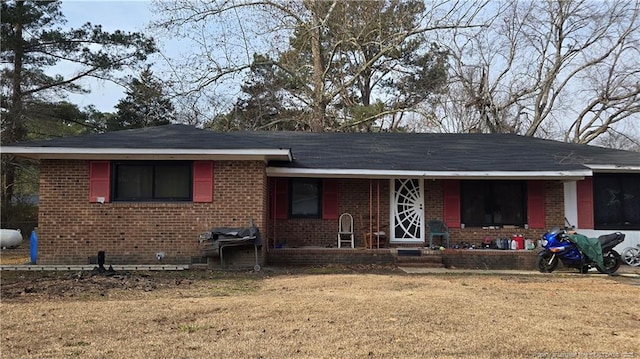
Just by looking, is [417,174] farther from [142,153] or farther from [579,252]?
[142,153]

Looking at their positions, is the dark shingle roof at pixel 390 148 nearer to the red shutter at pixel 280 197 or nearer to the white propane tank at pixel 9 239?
the red shutter at pixel 280 197

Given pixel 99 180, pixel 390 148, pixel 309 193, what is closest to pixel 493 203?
pixel 390 148

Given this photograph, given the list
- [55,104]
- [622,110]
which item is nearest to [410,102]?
[622,110]

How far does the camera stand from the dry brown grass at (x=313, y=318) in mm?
4812

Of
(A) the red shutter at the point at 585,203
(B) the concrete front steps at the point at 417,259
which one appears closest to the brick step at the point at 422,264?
(B) the concrete front steps at the point at 417,259

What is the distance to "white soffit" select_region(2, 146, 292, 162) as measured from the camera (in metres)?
10.7

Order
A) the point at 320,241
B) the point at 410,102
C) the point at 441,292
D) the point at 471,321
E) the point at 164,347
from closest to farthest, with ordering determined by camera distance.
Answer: the point at 164,347
the point at 471,321
the point at 441,292
the point at 320,241
the point at 410,102

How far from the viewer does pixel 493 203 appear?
13766 millimetres

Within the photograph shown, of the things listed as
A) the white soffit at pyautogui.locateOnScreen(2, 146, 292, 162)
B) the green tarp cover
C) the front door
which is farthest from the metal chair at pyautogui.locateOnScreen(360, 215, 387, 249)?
the green tarp cover

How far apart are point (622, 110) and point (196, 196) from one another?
27.3 m

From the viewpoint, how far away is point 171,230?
11273mm

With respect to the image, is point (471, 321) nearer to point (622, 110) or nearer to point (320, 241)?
point (320, 241)

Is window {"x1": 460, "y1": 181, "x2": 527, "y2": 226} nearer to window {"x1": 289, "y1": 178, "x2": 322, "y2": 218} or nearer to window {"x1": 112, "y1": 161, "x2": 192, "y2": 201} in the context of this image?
window {"x1": 289, "y1": 178, "x2": 322, "y2": 218}

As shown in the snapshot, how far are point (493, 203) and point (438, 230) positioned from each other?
1737mm
